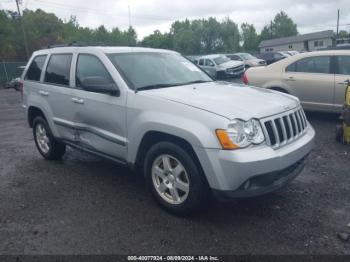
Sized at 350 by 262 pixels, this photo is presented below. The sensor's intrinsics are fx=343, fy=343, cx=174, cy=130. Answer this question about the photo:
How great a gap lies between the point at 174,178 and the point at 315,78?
5.35m

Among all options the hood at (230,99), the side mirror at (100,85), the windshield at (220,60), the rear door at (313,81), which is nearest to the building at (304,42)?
the windshield at (220,60)

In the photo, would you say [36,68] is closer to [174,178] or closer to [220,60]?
[174,178]

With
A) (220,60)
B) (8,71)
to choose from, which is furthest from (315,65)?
(8,71)

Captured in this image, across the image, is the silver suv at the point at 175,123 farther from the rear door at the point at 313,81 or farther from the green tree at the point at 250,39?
the green tree at the point at 250,39

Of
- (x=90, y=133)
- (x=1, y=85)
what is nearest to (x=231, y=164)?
(x=90, y=133)

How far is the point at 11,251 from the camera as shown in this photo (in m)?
3.22

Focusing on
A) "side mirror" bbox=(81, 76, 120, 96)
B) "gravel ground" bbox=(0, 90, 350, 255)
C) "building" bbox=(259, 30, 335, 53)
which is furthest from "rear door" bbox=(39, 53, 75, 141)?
"building" bbox=(259, 30, 335, 53)

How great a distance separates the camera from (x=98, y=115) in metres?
4.32

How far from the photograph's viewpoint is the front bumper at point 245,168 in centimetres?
313

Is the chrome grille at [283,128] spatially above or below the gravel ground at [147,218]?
above

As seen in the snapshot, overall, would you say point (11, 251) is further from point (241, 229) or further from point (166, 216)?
point (241, 229)

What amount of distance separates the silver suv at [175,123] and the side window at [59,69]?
0.02 metres

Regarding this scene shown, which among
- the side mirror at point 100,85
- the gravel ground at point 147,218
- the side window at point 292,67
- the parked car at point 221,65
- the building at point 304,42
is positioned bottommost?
the gravel ground at point 147,218

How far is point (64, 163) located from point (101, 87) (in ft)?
7.72
